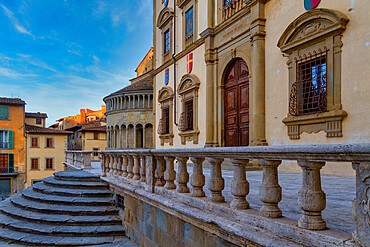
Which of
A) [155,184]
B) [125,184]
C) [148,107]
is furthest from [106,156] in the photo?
[148,107]

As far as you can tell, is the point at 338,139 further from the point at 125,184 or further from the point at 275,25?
the point at 125,184

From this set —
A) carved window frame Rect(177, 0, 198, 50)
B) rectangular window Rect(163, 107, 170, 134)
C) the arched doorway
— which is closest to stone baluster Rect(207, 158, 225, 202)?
the arched doorway

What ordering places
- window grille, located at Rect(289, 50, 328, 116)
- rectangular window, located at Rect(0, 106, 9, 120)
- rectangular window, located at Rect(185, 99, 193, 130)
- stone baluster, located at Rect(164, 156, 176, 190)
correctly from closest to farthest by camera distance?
stone baluster, located at Rect(164, 156, 176, 190)
window grille, located at Rect(289, 50, 328, 116)
rectangular window, located at Rect(185, 99, 193, 130)
rectangular window, located at Rect(0, 106, 9, 120)

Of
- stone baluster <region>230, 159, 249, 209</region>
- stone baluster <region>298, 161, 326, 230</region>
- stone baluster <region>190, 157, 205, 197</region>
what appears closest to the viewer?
stone baluster <region>298, 161, 326, 230</region>

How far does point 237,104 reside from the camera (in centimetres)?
1023

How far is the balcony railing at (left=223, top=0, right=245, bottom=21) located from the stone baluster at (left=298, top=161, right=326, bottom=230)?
8.57 m

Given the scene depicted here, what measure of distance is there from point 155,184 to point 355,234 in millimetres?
3541

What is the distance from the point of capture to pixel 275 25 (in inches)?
330

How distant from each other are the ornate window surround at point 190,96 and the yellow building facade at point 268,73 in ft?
0.14

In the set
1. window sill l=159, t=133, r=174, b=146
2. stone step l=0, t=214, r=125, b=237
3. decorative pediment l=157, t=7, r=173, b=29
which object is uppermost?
decorative pediment l=157, t=7, r=173, b=29

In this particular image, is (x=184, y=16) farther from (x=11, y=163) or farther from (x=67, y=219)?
(x=11, y=163)

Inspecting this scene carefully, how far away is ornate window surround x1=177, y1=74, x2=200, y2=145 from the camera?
485 inches

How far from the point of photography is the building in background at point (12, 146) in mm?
33125

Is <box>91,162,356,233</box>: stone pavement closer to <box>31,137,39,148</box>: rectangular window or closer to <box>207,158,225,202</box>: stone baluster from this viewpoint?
<box>207,158,225,202</box>: stone baluster
